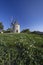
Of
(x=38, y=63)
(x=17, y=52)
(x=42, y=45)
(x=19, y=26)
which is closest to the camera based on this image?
(x=38, y=63)

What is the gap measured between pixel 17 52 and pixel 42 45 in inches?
68.9

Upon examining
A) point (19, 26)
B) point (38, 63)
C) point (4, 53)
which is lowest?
point (38, 63)

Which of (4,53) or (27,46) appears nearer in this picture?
(4,53)

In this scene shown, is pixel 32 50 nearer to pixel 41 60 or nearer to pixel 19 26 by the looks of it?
pixel 41 60

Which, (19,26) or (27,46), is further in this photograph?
Answer: (19,26)

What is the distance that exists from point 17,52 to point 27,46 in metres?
0.67

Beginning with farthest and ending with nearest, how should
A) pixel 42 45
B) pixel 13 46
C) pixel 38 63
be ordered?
pixel 42 45, pixel 13 46, pixel 38 63

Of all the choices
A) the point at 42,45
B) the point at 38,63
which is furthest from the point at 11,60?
the point at 42,45

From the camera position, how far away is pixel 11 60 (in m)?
6.20

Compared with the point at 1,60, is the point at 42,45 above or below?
above

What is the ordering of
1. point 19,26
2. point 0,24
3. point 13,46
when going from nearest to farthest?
point 13,46 < point 19,26 < point 0,24

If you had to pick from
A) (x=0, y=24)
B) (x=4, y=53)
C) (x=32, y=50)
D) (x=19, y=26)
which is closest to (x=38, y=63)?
(x=32, y=50)

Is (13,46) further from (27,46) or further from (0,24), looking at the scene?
(0,24)

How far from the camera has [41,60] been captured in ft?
19.9
